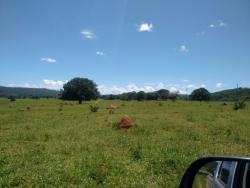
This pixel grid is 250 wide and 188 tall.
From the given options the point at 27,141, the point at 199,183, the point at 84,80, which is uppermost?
the point at 84,80

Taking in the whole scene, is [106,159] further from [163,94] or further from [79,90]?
[163,94]

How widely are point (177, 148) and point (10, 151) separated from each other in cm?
762

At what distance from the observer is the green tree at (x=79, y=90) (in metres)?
100

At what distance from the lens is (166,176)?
1146 centimetres

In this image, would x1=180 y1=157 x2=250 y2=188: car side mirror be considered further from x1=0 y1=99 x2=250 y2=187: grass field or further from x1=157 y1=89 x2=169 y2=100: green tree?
x1=157 y1=89 x2=169 y2=100: green tree

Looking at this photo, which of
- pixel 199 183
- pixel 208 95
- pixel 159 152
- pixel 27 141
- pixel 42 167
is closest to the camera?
pixel 199 183

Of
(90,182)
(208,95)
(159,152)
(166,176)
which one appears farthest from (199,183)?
(208,95)

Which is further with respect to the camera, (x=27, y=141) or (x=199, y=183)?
(x=27, y=141)

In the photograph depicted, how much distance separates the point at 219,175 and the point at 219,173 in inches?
1.3

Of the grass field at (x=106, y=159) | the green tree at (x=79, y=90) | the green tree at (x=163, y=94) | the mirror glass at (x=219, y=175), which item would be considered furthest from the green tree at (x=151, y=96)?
the mirror glass at (x=219, y=175)

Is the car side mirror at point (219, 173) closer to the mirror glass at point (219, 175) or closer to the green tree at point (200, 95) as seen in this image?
the mirror glass at point (219, 175)

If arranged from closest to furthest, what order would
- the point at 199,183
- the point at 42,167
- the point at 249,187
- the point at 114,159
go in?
the point at 249,187, the point at 199,183, the point at 42,167, the point at 114,159

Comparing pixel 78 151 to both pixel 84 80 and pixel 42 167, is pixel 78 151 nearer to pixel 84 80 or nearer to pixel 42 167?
pixel 42 167

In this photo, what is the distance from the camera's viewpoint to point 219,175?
3707 mm
